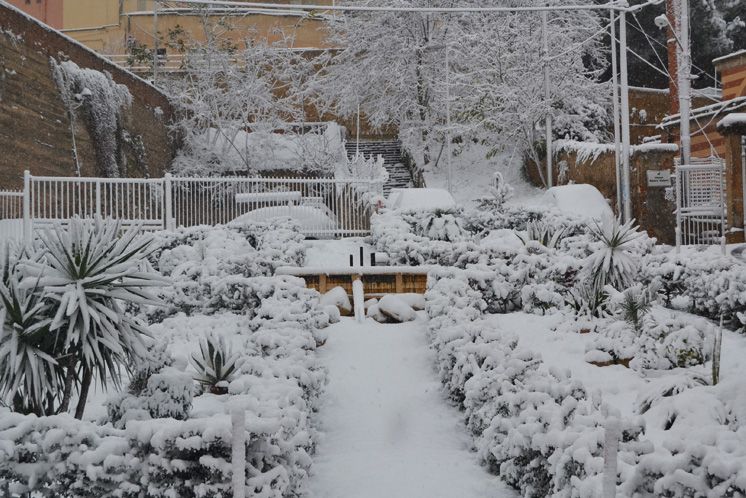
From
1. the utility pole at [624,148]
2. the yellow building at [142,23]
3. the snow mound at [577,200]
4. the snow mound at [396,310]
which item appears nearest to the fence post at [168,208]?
the snow mound at [396,310]

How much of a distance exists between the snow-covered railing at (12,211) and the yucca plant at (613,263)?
1101cm

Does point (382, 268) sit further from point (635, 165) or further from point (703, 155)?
point (703, 155)

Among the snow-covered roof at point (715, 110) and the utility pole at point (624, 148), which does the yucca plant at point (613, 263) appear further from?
the snow-covered roof at point (715, 110)

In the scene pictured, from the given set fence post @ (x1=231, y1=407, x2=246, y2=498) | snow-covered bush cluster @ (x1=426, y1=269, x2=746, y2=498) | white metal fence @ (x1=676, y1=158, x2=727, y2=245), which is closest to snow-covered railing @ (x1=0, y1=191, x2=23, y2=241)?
snow-covered bush cluster @ (x1=426, y1=269, x2=746, y2=498)

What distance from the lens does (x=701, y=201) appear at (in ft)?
53.6

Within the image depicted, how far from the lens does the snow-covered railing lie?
15.4 metres

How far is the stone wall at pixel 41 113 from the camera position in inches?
682

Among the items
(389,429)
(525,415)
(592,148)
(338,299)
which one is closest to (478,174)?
(592,148)

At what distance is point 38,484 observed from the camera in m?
4.30

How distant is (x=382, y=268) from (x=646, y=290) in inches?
166

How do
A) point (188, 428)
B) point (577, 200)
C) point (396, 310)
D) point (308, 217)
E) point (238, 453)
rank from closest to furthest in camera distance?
1. point (238, 453)
2. point (188, 428)
3. point (396, 310)
4. point (577, 200)
5. point (308, 217)

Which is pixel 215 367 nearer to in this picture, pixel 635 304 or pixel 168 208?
pixel 635 304

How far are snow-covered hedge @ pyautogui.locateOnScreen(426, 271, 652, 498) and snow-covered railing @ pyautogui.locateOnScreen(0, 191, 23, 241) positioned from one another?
10.3 meters

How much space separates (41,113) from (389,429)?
49.8 feet
